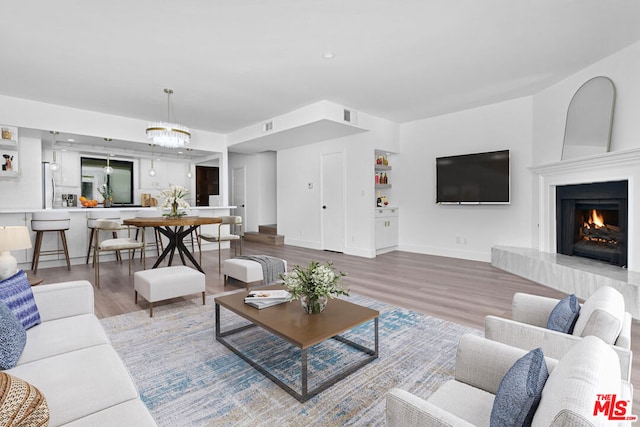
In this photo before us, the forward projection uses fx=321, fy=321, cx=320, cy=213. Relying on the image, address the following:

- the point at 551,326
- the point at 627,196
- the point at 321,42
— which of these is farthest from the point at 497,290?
the point at 321,42

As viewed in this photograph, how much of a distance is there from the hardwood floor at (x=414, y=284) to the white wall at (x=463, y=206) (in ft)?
1.53

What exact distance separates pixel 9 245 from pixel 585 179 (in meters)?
5.74

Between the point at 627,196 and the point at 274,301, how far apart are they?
13.0ft

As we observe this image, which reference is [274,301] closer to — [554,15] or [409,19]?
[409,19]

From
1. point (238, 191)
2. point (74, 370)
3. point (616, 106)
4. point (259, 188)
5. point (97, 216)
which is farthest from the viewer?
point (238, 191)

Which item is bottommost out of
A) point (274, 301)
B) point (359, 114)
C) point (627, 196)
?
point (274, 301)

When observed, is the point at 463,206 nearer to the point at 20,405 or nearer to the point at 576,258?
the point at 576,258

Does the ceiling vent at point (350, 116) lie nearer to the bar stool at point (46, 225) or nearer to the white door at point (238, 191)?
the white door at point (238, 191)

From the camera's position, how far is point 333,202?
6.91m

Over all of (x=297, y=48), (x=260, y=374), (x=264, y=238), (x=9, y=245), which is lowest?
(x=260, y=374)

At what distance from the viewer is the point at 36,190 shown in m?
5.59

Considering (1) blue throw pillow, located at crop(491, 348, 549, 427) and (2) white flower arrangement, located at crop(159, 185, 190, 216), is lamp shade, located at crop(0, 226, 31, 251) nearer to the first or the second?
(2) white flower arrangement, located at crop(159, 185, 190, 216)

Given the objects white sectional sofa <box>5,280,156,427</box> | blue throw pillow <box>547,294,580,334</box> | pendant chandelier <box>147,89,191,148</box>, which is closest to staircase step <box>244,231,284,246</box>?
pendant chandelier <box>147,89,191,148</box>

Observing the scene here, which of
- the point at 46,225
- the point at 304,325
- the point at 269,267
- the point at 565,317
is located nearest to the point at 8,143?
the point at 46,225
